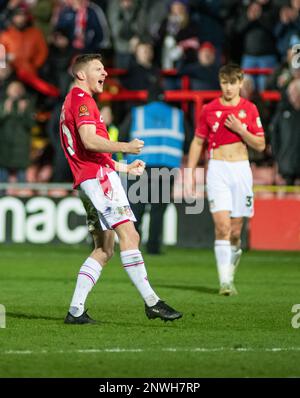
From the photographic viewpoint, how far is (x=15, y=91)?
2097 centimetres

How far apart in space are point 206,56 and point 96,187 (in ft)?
36.0

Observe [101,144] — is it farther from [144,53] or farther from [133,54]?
[133,54]

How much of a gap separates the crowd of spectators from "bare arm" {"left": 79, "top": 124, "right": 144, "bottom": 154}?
10.3 metres

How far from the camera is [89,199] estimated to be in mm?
10258

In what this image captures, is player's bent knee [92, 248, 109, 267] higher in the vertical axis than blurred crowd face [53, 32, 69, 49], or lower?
lower

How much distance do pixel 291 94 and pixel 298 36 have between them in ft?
5.24

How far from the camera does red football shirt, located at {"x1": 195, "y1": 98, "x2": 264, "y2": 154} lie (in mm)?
13164

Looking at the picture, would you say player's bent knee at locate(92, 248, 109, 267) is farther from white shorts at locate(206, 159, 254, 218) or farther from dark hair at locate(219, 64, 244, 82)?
dark hair at locate(219, 64, 244, 82)

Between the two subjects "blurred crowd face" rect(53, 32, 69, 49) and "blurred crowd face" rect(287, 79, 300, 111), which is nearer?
"blurred crowd face" rect(287, 79, 300, 111)

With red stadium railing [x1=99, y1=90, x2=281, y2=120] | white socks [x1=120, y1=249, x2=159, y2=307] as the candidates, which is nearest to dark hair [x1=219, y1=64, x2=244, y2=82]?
white socks [x1=120, y1=249, x2=159, y2=307]

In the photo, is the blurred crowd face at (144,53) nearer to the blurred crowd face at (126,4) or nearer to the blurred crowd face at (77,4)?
the blurred crowd face at (126,4)

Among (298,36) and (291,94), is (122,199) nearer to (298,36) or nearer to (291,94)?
(291,94)

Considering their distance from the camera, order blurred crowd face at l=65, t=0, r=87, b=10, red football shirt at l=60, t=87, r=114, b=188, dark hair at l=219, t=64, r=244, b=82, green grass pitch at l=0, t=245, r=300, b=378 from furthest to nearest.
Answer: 1. blurred crowd face at l=65, t=0, r=87, b=10
2. dark hair at l=219, t=64, r=244, b=82
3. red football shirt at l=60, t=87, r=114, b=188
4. green grass pitch at l=0, t=245, r=300, b=378

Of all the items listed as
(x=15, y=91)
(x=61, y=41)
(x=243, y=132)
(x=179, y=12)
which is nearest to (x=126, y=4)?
(x=179, y=12)
